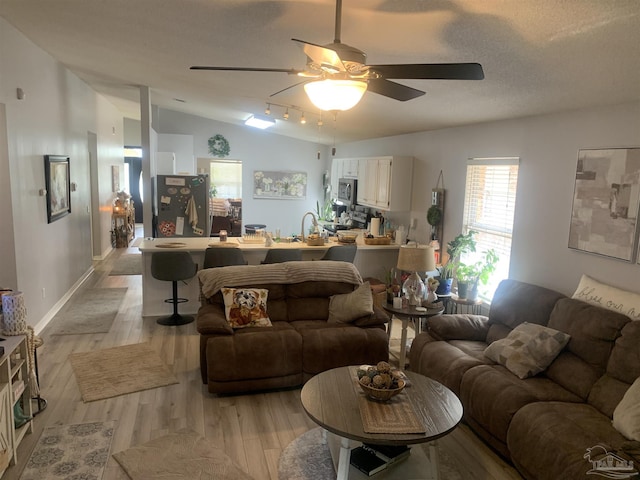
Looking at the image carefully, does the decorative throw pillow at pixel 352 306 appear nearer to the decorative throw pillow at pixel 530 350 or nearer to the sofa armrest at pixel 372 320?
the sofa armrest at pixel 372 320

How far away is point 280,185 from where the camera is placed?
11.0 m

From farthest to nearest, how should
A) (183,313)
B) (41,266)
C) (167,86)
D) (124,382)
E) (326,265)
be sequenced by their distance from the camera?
(167,86) < (183,313) < (41,266) < (326,265) < (124,382)

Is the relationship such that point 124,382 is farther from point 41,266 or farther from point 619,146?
point 619,146

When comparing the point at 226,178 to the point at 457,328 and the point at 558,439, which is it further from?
the point at 558,439

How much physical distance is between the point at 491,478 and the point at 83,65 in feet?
21.3

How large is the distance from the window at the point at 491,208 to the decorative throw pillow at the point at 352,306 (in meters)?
1.38

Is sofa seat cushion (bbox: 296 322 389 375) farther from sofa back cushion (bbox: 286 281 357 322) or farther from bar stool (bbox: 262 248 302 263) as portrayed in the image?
bar stool (bbox: 262 248 302 263)

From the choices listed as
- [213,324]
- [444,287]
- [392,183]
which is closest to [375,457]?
[213,324]

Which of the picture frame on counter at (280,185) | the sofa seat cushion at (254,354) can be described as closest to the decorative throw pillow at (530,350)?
the sofa seat cushion at (254,354)

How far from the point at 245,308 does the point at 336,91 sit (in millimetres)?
2381

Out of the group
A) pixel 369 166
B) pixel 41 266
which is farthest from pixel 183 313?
pixel 369 166

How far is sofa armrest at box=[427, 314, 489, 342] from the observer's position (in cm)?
409

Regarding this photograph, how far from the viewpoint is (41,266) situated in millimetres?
5391

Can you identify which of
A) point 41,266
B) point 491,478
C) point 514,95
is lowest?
point 491,478
